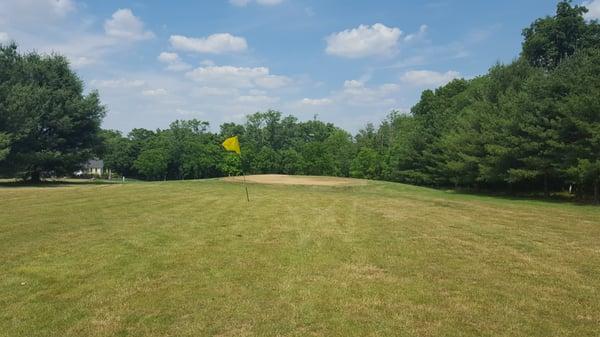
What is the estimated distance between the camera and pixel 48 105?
130ft

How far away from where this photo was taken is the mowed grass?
563 cm

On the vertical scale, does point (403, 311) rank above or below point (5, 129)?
below

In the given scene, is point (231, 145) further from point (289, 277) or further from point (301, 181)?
point (301, 181)

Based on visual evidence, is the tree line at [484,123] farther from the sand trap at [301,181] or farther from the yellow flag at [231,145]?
the yellow flag at [231,145]

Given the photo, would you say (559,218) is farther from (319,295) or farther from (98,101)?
(98,101)

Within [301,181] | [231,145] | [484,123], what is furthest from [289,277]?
[301,181]

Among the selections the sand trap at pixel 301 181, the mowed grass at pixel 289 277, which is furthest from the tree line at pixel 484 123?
the mowed grass at pixel 289 277

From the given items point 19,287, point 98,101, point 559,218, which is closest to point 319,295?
point 19,287

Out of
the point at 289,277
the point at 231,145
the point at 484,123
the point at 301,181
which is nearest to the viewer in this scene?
the point at 289,277

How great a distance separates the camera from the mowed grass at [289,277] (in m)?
5.63

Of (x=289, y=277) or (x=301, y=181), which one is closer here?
(x=289, y=277)

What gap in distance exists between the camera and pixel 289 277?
7.68 metres

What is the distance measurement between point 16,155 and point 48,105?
493 cm

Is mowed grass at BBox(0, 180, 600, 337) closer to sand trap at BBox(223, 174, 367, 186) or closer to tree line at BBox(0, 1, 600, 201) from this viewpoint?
tree line at BBox(0, 1, 600, 201)
